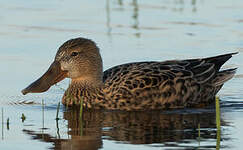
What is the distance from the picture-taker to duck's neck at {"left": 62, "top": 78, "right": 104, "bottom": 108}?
12.9 meters

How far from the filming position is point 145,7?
20.2 m

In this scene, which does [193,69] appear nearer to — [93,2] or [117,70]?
[117,70]

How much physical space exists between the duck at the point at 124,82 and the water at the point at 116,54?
268 mm

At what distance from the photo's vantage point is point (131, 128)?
37.4 ft

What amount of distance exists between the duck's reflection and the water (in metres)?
0.01

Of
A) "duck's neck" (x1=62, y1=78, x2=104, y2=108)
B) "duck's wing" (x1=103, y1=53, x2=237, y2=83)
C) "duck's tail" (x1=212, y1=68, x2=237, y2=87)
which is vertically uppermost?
"duck's wing" (x1=103, y1=53, x2=237, y2=83)

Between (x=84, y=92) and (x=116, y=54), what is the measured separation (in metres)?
2.85

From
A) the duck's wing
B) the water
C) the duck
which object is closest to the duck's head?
the duck

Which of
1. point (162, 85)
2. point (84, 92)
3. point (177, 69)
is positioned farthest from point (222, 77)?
point (84, 92)

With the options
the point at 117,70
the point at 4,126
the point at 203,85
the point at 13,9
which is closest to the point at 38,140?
the point at 4,126

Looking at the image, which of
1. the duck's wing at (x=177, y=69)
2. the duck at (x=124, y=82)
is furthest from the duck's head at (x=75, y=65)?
the duck's wing at (x=177, y=69)

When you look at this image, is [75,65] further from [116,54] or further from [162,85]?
[116,54]

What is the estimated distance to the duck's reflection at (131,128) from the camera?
10531 millimetres

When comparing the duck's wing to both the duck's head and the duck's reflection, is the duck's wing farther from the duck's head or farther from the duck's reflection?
the duck's reflection
